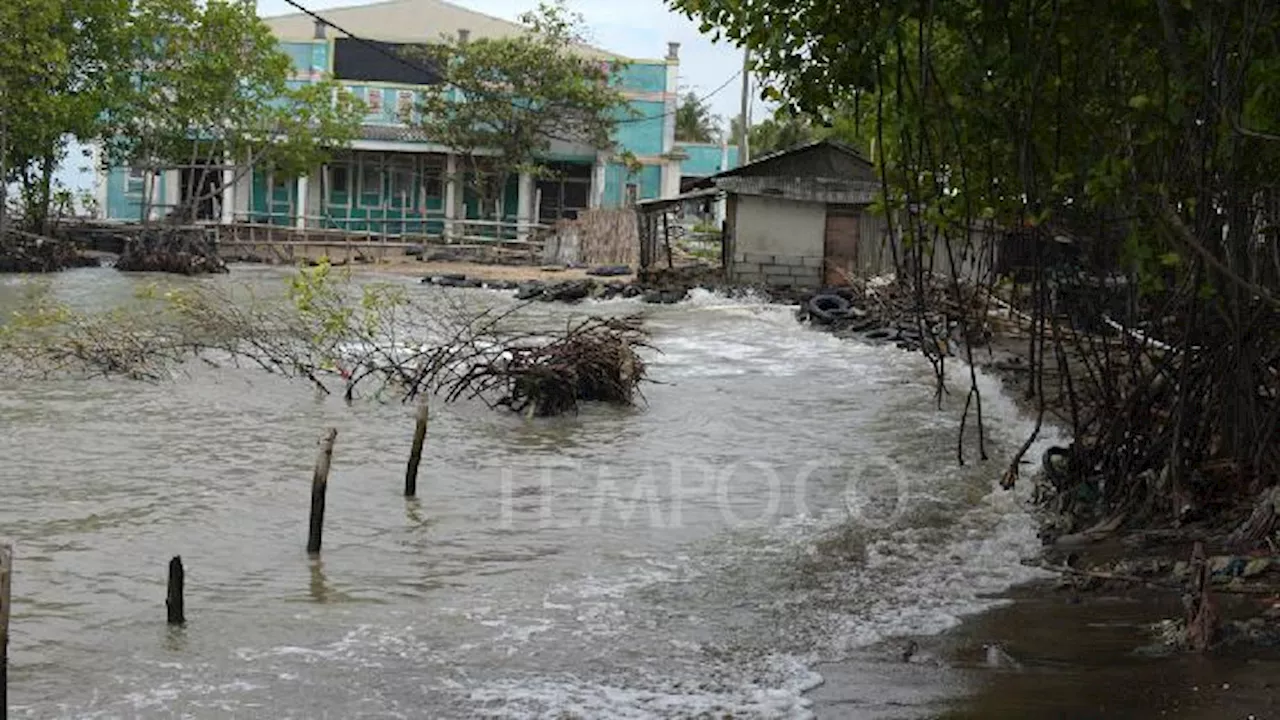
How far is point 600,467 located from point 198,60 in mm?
29843

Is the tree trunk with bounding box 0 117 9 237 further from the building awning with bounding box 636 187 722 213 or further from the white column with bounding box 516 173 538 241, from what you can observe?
the white column with bounding box 516 173 538 241

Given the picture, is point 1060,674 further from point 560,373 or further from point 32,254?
point 32,254

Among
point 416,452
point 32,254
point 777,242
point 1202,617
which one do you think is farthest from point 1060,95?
point 32,254

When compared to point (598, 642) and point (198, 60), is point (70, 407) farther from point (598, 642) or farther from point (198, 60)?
point (198, 60)

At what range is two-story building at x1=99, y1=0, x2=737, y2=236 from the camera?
4931cm

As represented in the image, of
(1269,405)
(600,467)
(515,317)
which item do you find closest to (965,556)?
(1269,405)

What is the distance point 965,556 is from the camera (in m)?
10.2

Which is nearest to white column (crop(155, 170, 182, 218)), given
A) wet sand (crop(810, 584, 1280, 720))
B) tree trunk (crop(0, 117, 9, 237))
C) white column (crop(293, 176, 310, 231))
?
white column (crop(293, 176, 310, 231))

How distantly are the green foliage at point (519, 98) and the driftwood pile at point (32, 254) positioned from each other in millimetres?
11993

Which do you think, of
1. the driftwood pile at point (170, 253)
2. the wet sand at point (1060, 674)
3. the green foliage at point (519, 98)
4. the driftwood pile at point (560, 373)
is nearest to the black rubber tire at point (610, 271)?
the green foliage at point (519, 98)

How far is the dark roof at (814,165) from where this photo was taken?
34.2 m

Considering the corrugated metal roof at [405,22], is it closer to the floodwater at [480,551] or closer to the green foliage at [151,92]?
the green foliage at [151,92]

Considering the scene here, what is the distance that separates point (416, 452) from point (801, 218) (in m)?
23.9

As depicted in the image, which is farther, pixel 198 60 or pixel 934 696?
pixel 198 60
